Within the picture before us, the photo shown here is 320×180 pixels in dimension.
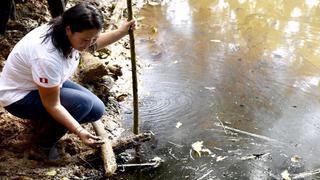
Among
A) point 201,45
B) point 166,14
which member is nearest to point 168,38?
point 201,45

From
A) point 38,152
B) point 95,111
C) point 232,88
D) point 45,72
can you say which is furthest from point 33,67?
point 232,88

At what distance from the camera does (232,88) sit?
16.1 ft

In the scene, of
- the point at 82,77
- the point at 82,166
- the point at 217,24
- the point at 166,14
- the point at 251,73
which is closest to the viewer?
the point at 82,166

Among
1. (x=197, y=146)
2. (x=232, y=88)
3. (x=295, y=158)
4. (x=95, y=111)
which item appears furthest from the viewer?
(x=232, y=88)

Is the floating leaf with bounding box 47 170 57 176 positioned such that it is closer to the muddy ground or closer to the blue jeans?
the muddy ground

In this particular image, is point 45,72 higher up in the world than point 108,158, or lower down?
higher up

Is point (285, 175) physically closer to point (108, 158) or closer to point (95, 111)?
point (108, 158)

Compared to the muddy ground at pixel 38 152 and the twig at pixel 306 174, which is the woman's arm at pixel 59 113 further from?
the twig at pixel 306 174

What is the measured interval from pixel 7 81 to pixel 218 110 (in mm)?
2235

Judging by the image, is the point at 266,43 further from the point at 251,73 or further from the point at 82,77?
the point at 82,77

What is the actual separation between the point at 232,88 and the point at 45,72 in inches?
104

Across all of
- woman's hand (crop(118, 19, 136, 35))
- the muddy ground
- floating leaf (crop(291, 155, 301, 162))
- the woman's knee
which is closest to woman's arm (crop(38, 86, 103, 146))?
the woman's knee

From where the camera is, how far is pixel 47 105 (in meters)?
2.92

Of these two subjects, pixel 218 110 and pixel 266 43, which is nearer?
pixel 218 110
